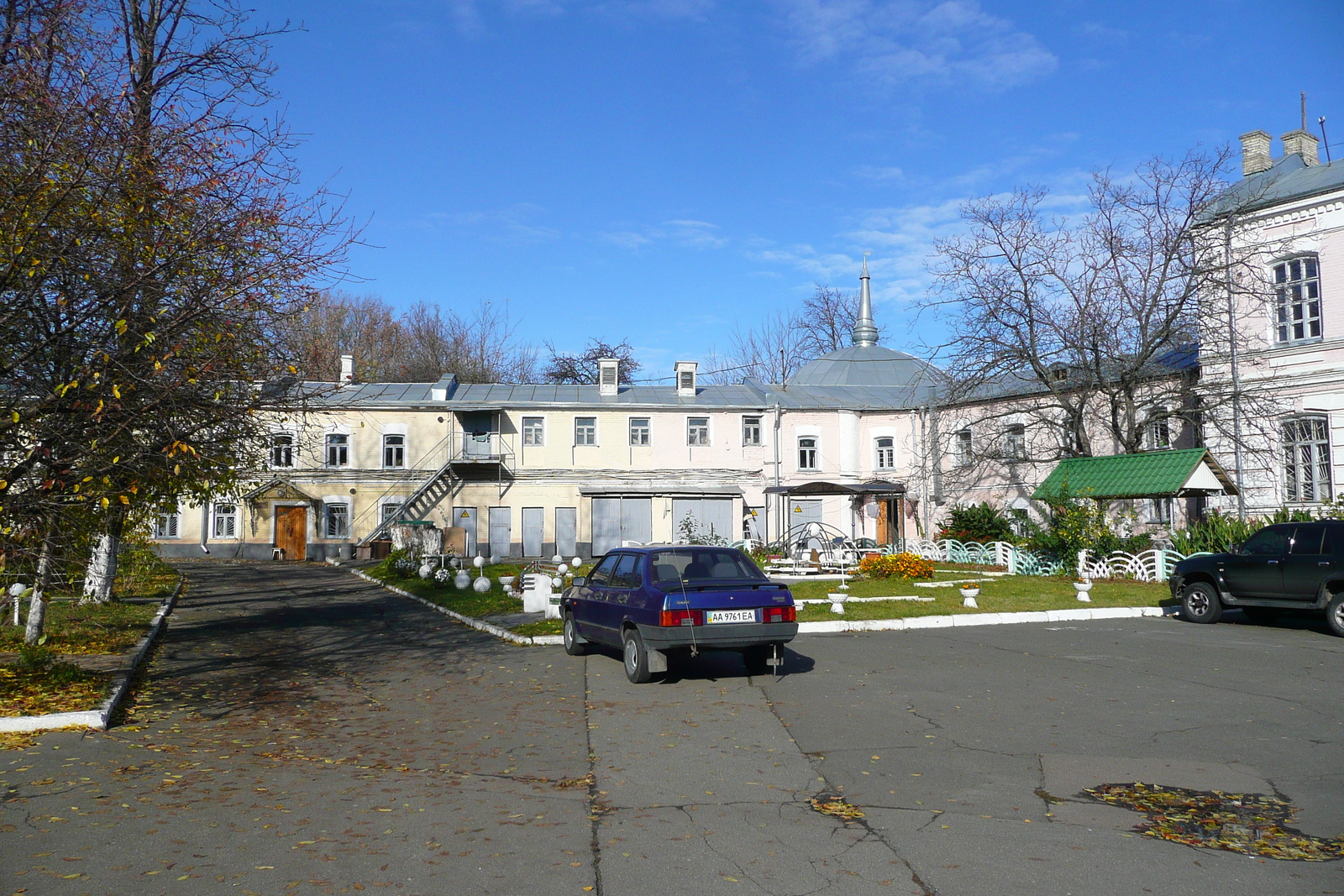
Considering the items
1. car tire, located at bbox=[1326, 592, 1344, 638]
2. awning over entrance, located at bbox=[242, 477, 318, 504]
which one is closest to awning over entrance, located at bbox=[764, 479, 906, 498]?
car tire, located at bbox=[1326, 592, 1344, 638]

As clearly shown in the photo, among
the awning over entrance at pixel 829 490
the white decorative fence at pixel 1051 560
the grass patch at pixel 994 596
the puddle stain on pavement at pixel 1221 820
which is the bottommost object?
the puddle stain on pavement at pixel 1221 820

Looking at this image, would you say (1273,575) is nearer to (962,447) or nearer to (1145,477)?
(1145,477)

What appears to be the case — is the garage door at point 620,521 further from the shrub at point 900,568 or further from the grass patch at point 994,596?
the shrub at point 900,568

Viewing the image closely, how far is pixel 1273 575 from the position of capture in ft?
49.6

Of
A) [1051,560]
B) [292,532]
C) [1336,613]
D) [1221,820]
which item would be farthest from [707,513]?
[1221,820]


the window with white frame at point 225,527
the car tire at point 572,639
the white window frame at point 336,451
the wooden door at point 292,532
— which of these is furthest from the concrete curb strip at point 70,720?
the window with white frame at point 225,527

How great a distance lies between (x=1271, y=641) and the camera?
13.8 metres

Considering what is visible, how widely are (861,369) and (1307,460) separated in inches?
991

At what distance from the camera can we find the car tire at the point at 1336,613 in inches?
558

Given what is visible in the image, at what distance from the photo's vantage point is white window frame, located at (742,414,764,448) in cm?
4272

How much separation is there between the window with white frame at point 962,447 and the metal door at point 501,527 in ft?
62.4

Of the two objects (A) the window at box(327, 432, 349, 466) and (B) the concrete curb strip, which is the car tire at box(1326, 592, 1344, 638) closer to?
(B) the concrete curb strip

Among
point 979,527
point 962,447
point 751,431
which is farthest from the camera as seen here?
point 751,431

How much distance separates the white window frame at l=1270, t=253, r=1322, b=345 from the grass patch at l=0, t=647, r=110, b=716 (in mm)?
28463
